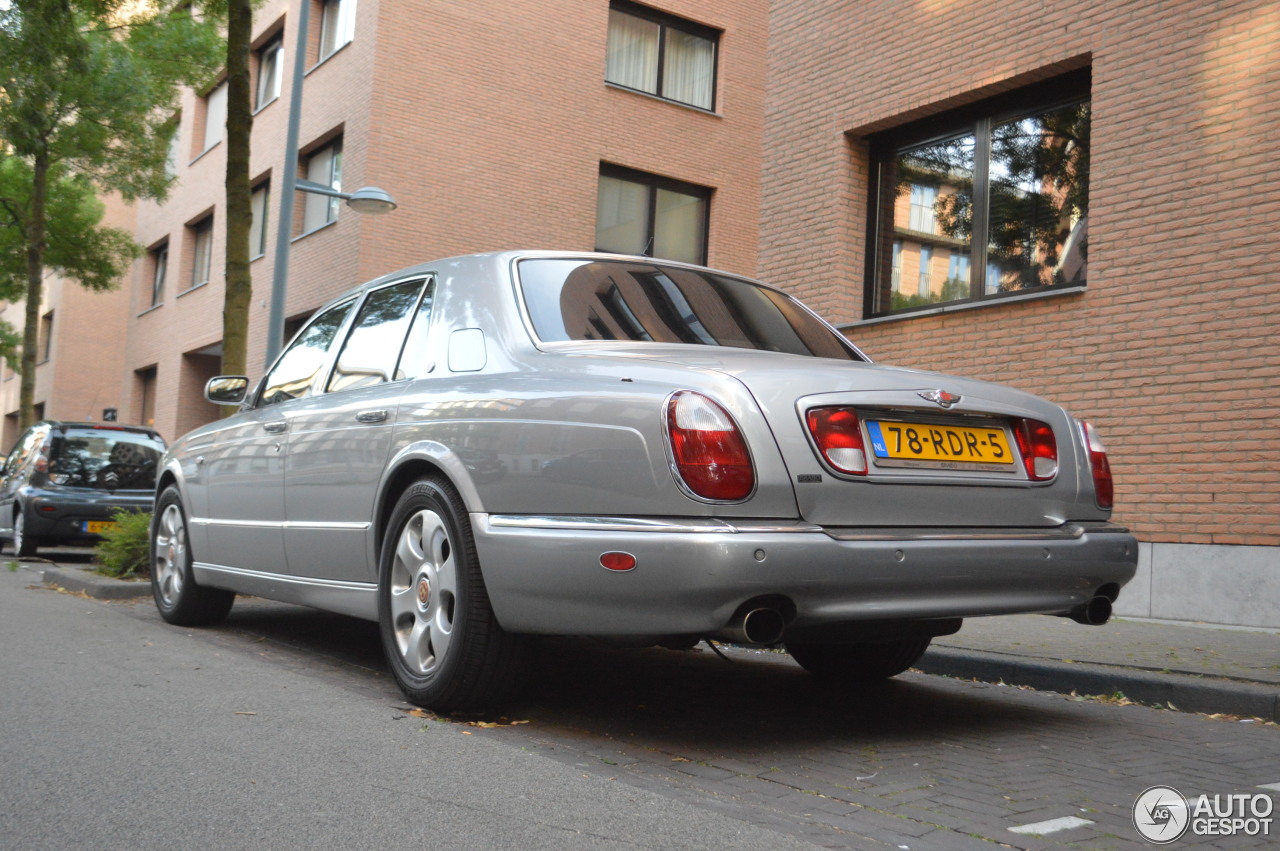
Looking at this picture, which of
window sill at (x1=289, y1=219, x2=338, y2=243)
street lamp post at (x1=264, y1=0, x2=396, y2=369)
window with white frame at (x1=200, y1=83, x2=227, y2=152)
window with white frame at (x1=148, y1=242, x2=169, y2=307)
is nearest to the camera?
street lamp post at (x1=264, y1=0, x2=396, y2=369)

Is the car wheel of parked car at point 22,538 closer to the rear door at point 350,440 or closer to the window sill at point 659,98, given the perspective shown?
the rear door at point 350,440

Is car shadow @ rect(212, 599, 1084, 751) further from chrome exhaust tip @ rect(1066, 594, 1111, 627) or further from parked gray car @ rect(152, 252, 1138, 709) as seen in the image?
chrome exhaust tip @ rect(1066, 594, 1111, 627)

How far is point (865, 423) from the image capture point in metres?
3.85

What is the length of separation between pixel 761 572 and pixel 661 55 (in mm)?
18932

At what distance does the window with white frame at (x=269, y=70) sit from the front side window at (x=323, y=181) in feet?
9.33

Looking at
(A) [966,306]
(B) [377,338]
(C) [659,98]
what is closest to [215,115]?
(C) [659,98]

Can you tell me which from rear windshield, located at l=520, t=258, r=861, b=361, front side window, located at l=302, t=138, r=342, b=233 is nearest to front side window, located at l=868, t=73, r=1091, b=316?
rear windshield, located at l=520, t=258, r=861, b=361

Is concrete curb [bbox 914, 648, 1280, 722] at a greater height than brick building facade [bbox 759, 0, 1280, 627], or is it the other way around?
brick building facade [bbox 759, 0, 1280, 627]

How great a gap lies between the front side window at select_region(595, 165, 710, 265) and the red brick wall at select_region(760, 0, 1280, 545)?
10.1 meters

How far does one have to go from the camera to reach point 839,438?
3.78 metres

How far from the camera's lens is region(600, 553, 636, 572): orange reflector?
12.0 ft

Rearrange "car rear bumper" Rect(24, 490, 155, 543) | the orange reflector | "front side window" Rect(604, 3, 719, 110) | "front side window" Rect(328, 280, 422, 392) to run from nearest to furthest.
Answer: the orange reflector → "front side window" Rect(328, 280, 422, 392) → "car rear bumper" Rect(24, 490, 155, 543) → "front side window" Rect(604, 3, 719, 110)

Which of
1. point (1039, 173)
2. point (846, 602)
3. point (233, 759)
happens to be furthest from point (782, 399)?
point (1039, 173)

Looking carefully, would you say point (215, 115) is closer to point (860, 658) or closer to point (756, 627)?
point (860, 658)
